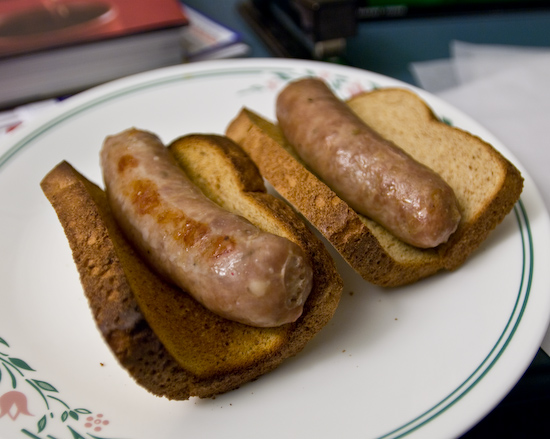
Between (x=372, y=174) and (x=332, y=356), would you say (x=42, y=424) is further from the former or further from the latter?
(x=372, y=174)

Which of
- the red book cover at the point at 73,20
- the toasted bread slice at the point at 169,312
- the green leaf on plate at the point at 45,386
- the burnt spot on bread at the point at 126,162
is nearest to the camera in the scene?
the toasted bread slice at the point at 169,312

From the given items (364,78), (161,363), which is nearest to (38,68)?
(364,78)

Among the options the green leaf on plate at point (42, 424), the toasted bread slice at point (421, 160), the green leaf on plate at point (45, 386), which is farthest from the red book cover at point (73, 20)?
the green leaf on plate at point (42, 424)

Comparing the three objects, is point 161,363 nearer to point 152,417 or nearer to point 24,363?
point 152,417

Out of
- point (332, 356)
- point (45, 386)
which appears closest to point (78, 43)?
point (45, 386)

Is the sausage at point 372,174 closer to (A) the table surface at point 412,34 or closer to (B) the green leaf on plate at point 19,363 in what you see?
(B) the green leaf on plate at point 19,363
